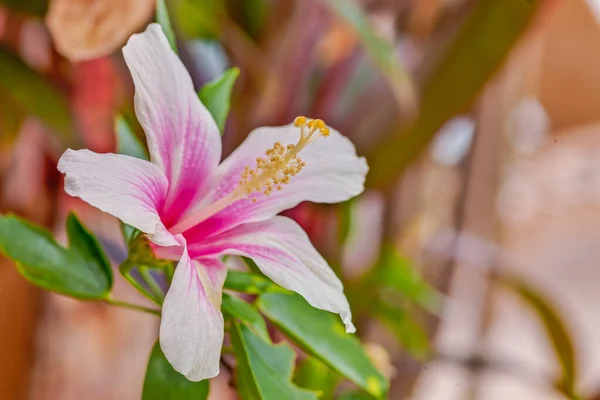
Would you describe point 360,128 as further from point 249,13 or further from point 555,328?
point 555,328

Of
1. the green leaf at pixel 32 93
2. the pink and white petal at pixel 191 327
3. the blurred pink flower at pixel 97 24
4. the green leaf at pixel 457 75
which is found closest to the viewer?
the pink and white petal at pixel 191 327

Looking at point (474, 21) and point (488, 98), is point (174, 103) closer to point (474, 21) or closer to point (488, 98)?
point (474, 21)

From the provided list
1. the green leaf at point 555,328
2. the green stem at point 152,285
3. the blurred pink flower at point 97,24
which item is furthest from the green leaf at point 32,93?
the green leaf at point 555,328

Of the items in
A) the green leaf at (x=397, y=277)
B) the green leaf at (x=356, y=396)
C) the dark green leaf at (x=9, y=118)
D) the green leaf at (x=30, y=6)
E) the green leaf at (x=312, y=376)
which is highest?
the green leaf at (x=30, y=6)

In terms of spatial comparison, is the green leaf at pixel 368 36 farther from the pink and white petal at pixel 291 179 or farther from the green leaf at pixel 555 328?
the green leaf at pixel 555 328

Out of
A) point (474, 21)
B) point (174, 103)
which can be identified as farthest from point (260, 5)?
point (174, 103)

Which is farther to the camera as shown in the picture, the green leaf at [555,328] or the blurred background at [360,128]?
the green leaf at [555,328]

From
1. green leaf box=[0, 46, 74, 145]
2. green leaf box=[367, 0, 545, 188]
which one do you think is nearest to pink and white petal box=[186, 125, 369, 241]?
green leaf box=[0, 46, 74, 145]
